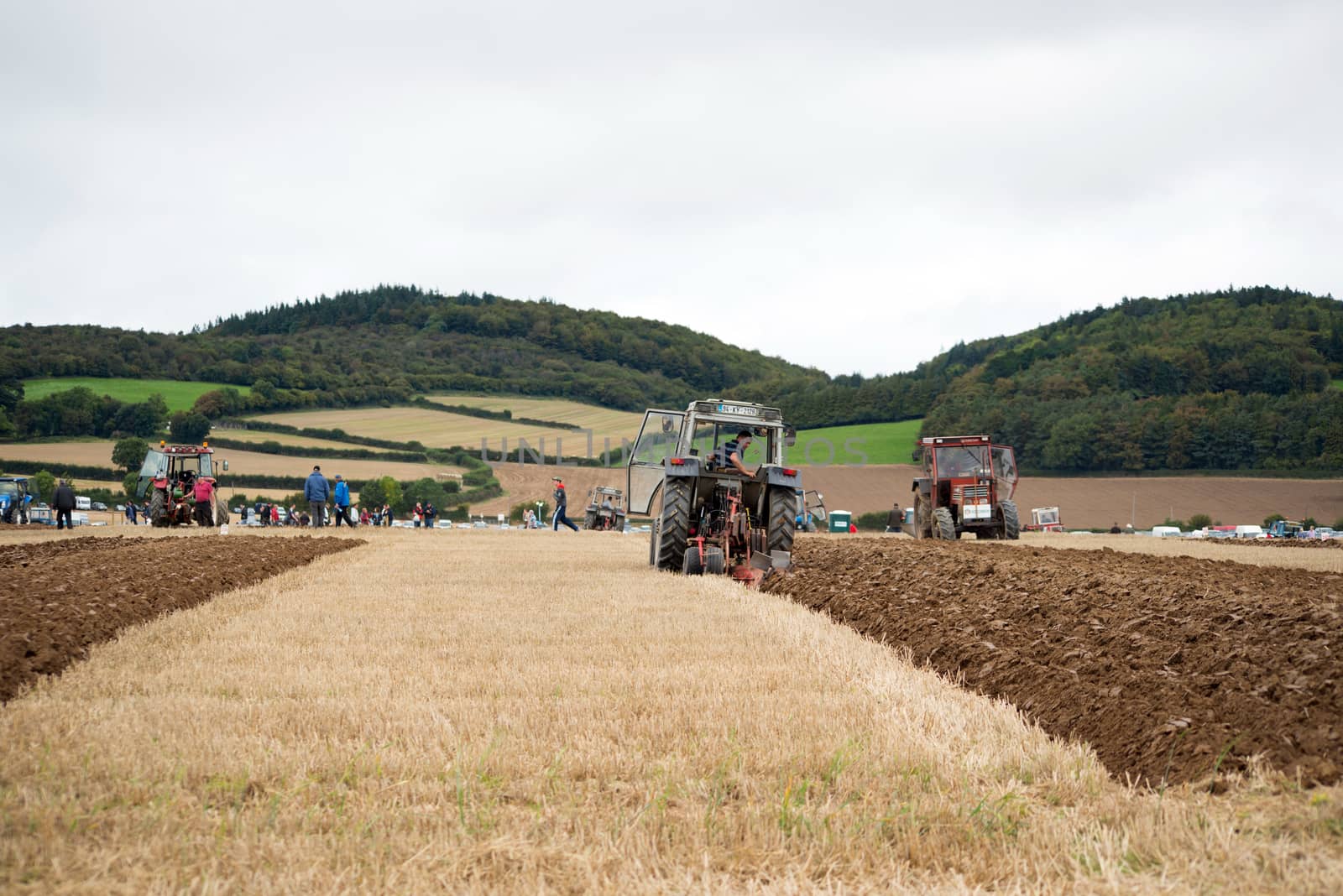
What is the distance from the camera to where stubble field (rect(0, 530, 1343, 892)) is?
3.53m

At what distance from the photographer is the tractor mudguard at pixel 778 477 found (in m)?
15.2

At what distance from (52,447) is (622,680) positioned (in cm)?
7890

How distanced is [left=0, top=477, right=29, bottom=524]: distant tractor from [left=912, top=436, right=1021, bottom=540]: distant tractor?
33.5 metres

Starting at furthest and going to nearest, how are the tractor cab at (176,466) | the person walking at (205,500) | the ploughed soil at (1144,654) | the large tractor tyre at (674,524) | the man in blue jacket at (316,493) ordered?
the tractor cab at (176,466) → the man in blue jacket at (316,493) → the person walking at (205,500) → the large tractor tyre at (674,524) → the ploughed soil at (1144,654)

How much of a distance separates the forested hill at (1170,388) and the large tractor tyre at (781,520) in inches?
2409

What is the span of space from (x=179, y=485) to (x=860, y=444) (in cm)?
6391

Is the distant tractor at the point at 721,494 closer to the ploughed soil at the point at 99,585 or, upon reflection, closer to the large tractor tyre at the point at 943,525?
the ploughed soil at the point at 99,585

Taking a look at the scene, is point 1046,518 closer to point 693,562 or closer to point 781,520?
point 781,520

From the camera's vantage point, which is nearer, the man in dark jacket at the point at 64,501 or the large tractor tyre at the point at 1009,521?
the large tractor tyre at the point at 1009,521

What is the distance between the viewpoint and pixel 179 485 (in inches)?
1240

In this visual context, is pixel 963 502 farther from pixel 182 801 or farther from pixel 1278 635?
pixel 182 801

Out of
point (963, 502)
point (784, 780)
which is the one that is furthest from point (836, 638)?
point (963, 502)

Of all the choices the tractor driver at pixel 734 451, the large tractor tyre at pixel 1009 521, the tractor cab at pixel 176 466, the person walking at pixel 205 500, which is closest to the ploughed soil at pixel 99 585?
the tractor driver at pixel 734 451

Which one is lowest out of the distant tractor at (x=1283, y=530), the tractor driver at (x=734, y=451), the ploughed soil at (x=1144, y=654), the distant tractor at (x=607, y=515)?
the distant tractor at (x=1283, y=530)
